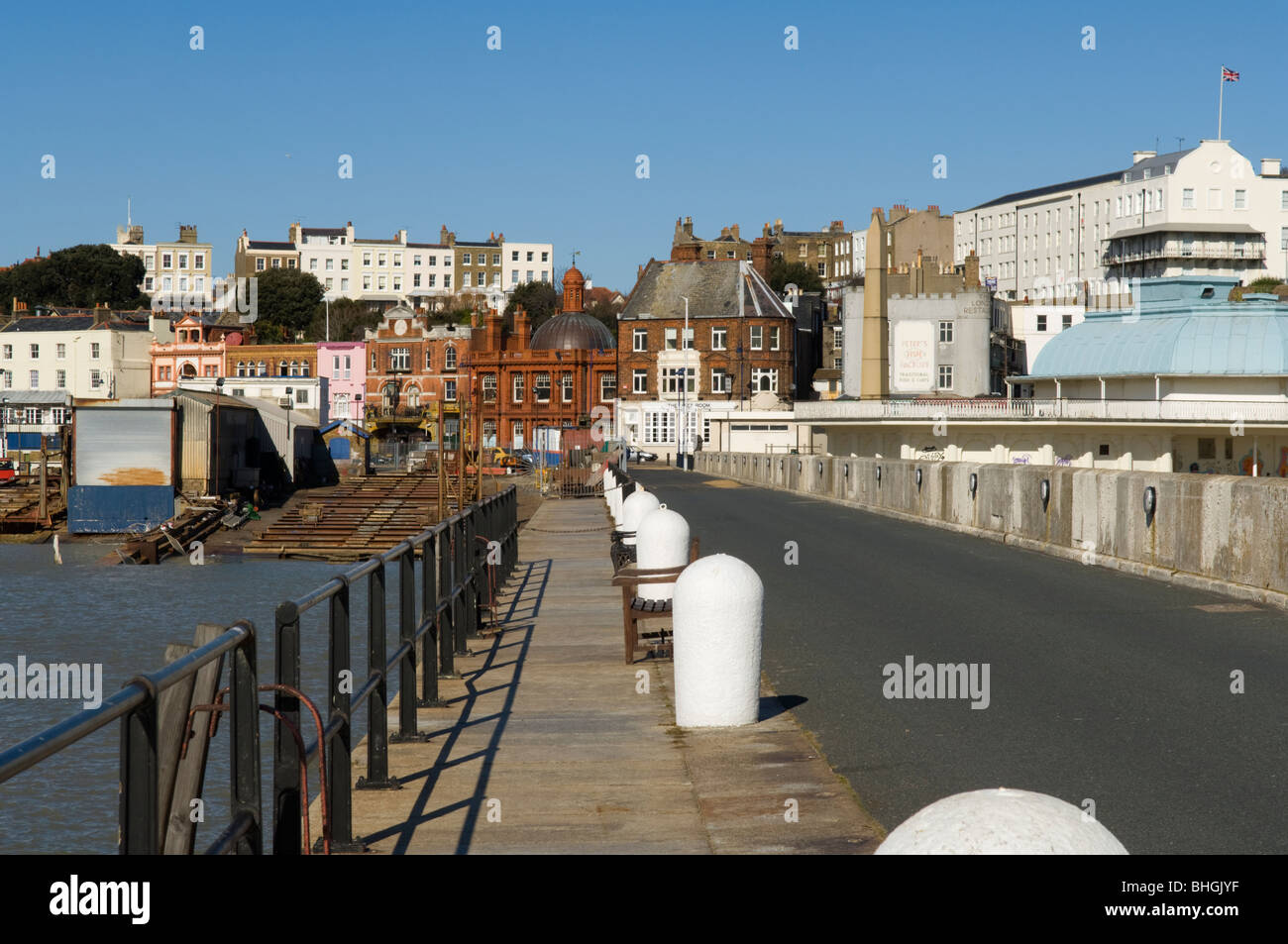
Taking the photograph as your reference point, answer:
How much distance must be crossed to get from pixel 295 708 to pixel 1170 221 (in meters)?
132

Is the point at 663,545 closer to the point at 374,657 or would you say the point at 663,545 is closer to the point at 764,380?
the point at 374,657

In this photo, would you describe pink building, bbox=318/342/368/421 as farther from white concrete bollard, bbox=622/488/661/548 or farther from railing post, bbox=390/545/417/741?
railing post, bbox=390/545/417/741

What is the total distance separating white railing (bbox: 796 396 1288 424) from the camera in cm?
7781

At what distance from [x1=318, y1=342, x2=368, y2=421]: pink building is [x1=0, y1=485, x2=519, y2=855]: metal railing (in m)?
104

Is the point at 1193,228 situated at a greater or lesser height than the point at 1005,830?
greater

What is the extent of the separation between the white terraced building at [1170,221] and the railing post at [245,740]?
12437 centimetres

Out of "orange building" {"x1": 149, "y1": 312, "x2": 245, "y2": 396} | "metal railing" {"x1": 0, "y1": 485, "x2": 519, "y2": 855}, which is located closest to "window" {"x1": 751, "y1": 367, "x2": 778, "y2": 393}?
"orange building" {"x1": 149, "y1": 312, "x2": 245, "y2": 396}

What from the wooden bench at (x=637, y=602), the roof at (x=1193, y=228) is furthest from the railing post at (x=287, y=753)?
the roof at (x=1193, y=228)

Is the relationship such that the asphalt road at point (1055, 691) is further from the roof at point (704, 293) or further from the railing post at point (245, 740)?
the roof at point (704, 293)

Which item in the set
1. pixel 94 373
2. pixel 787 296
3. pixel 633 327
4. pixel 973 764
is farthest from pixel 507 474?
pixel 973 764

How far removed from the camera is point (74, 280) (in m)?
156

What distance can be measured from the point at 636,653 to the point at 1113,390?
82.3 meters

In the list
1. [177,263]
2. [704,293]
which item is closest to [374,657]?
[704,293]

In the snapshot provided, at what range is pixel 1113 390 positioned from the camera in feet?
298
